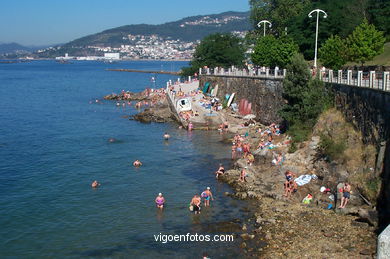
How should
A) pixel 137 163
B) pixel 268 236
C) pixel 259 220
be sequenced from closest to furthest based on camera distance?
pixel 268 236 < pixel 259 220 < pixel 137 163

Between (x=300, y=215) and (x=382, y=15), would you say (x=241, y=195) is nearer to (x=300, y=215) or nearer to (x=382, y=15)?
(x=300, y=215)

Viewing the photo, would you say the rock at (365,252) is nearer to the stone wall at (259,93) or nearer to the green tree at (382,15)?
the stone wall at (259,93)

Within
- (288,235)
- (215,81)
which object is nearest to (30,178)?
(288,235)

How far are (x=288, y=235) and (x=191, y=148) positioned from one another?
18.2 m

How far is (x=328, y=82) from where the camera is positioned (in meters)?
29.9

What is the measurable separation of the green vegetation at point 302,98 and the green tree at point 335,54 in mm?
7802

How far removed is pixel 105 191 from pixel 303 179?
440 inches

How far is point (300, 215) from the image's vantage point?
2077 centimetres

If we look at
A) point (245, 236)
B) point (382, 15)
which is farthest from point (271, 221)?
point (382, 15)

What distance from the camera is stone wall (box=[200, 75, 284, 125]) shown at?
39188 mm

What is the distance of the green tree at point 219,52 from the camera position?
6444cm

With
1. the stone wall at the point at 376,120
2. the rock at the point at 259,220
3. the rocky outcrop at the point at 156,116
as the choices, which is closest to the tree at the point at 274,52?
the rocky outcrop at the point at 156,116

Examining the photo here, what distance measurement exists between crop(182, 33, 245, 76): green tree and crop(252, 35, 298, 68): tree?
1239 cm

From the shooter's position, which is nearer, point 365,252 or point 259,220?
point 365,252
